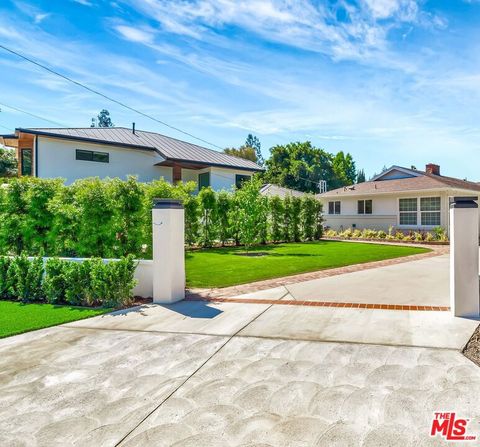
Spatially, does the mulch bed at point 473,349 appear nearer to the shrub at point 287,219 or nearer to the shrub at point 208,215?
the shrub at point 208,215

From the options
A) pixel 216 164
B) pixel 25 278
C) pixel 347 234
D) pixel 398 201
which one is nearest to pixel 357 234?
pixel 347 234

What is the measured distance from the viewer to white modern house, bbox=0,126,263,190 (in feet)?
58.7

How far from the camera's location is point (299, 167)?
45.5m

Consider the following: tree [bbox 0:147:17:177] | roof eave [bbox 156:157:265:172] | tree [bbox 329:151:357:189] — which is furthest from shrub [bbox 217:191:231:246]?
tree [bbox 329:151:357:189]

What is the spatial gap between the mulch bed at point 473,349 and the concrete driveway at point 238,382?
0.09 m

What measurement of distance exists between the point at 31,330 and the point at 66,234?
11.9 ft

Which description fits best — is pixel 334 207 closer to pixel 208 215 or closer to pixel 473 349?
pixel 208 215

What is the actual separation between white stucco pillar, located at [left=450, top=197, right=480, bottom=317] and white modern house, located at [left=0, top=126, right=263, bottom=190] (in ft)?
55.9

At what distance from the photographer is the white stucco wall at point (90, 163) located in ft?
58.5

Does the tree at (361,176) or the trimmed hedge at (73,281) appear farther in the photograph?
the tree at (361,176)

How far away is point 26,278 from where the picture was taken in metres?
6.76

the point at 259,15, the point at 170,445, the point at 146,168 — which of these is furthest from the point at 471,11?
the point at 146,168

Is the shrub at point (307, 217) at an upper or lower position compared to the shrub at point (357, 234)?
upper

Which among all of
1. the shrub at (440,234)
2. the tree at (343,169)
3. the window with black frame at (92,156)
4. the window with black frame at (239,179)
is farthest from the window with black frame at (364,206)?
the tree at (343,169)
